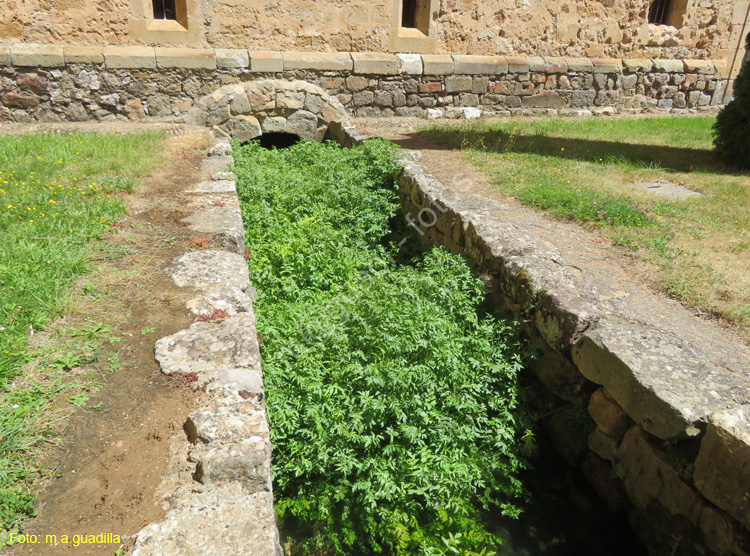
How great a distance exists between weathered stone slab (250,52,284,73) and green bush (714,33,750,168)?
20.5ft

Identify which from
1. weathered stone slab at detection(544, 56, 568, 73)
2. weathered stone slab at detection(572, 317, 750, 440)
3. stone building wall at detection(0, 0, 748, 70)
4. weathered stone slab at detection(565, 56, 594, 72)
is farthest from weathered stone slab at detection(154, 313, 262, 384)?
weathered stone slab at detection(565, 56, 594, 72)

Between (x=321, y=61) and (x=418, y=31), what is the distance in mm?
1972

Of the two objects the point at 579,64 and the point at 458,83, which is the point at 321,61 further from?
the point at 579,64

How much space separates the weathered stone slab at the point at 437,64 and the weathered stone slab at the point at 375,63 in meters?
0.56

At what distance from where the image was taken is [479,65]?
955 centimetres

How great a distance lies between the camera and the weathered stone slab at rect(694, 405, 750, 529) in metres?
2.20

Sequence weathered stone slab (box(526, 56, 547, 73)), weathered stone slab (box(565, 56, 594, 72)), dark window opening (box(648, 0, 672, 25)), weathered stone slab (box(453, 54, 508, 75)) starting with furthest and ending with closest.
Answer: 1. dark window opening (box(648, 0, 672, 25))
2. weathered stone slab (box(565, 56, 594, 72))
3. weathered stone slab (box(526, 56, 547, 73))
4. weathered stone slab (box(453, 54, 508, 75))

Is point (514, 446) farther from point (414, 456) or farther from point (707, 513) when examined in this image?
point (707, 513)

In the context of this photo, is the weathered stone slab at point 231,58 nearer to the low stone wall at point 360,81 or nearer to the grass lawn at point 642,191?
the low stone wall at point 360,81

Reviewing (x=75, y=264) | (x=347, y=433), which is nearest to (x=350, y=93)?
(x=75, y=264)

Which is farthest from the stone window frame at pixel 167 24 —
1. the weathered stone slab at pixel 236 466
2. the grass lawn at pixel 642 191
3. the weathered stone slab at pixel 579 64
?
the weathered stone slab at pixel 236 466

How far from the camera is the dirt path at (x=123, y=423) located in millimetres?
1829

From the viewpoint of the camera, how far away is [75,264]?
128 inches

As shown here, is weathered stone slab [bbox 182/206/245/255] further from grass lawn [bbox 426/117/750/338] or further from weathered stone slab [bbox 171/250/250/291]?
grass lawn [bbox 426/117/750/338]
